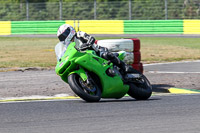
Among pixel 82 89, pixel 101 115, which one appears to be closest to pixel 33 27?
pixel 82 89

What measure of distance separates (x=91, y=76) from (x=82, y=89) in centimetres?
36

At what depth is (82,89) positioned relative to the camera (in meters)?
7.50

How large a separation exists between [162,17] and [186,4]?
174cm

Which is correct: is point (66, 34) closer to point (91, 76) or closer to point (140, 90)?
point (91, 76)

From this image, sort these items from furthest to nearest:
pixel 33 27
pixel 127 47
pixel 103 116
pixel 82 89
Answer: pixel 33 27 → pixel 127 47 → pixel 82 89 → pixel 103 116

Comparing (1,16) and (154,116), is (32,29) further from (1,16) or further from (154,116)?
(154,116)

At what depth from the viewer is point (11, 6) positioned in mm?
33781

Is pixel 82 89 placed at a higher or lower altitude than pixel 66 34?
lower

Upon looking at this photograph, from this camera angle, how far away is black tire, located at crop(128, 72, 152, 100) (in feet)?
26.3

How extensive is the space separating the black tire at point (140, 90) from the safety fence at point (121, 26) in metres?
22.6

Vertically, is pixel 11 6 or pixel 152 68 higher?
pixel 11 6

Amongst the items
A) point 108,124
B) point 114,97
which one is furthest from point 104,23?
point 108,124

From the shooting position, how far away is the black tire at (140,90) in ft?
26.3

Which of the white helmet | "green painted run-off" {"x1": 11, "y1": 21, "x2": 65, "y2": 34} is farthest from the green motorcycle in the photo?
"green painted run-off" {"x1": 11, "y1": 21, "x2": 65, "y2": 34}
